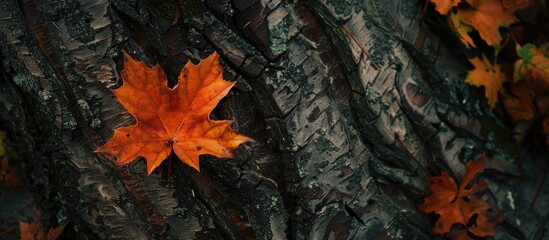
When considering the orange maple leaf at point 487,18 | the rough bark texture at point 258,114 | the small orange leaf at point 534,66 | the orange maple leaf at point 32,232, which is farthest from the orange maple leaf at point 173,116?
the small orange leaf at point 534,66

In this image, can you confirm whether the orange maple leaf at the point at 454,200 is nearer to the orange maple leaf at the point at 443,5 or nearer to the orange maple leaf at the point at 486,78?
the orange maple leaf at the point at 486,78

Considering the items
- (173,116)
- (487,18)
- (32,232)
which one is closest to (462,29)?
(487,18)

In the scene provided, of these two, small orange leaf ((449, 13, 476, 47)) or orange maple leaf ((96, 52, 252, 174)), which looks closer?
orange maple leaf ((96, 52, 252, 174))

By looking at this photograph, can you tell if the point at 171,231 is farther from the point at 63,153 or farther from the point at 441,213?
the point at 441,213

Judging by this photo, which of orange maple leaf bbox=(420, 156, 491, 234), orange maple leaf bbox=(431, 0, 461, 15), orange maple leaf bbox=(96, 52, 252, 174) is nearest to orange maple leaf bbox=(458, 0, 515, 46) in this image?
orange maple leaf bbox=(431, 0, 461, 15)

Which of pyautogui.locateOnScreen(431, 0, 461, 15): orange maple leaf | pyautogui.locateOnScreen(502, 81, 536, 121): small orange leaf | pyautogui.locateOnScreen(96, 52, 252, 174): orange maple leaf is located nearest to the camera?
pyautogui.locateOnScreen(96, 52, 252, 174): orange maple leaf

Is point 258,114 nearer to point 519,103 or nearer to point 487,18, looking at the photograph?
point 487,18

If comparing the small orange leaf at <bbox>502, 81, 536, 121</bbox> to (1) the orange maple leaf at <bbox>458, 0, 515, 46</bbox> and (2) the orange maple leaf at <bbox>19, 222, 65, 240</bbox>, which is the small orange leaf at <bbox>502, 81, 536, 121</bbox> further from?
(2) the orange maple leaf at <bbox>19, 222, 65, 240</bbox>
